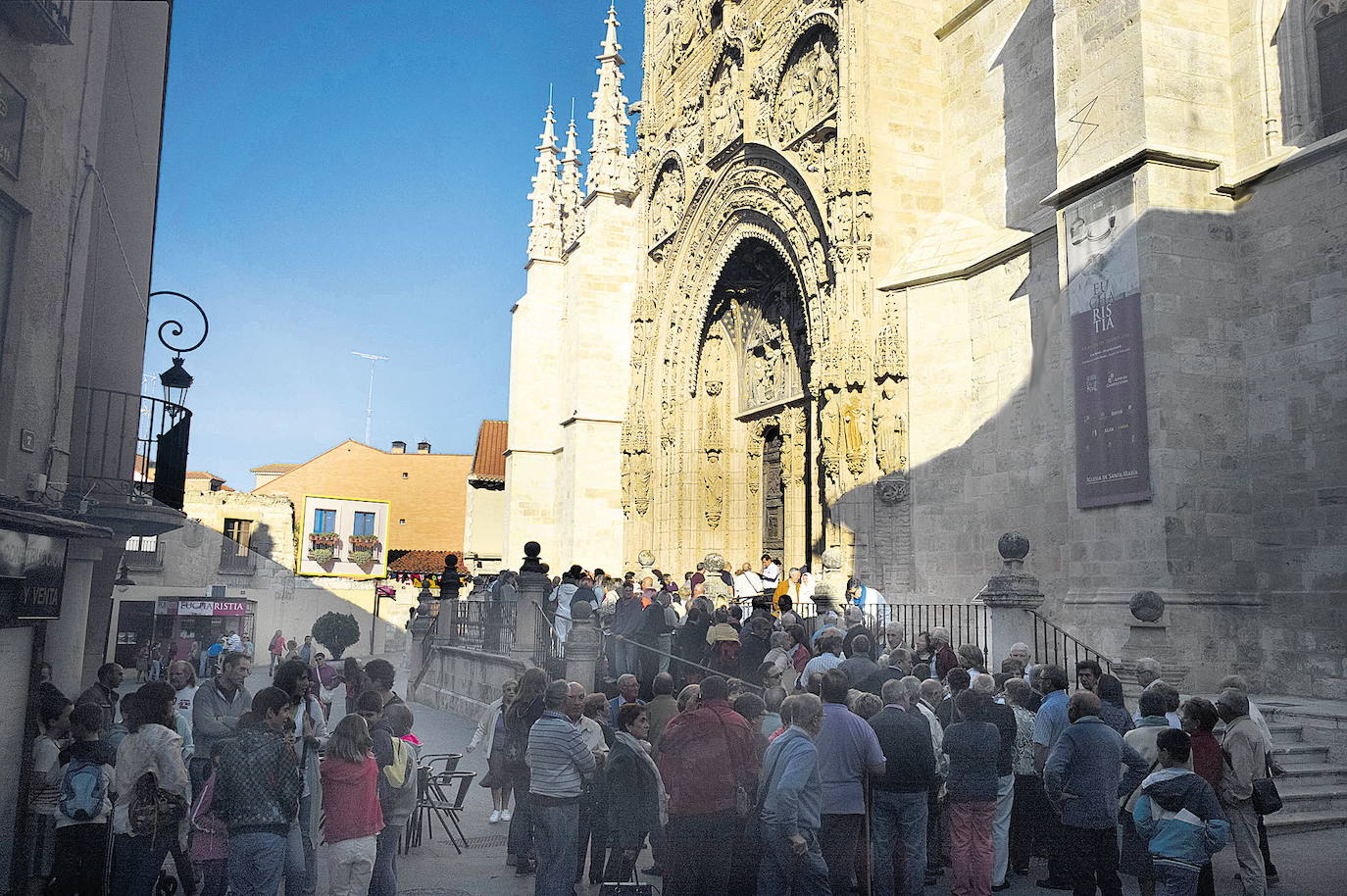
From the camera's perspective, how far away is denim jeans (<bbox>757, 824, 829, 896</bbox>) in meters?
5.16

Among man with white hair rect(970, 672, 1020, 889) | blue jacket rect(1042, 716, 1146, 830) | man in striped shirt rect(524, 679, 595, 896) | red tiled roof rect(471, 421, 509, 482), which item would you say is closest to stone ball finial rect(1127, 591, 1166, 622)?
man with white hair rect(970, 672, 1020, 889)

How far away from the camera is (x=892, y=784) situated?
18.8 ft

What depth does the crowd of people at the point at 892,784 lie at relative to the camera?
17.0ft

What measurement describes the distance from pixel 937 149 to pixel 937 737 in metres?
12.1

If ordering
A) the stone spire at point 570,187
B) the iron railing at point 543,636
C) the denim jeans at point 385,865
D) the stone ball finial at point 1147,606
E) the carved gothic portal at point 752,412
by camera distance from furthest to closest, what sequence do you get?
1. the stone spire at point 570,187
2. the carved gothic portal at point 752,412
3. the iron railing at point 543,636
4. the stone ball finial at point 1147,606
5. the denim jeans at point 385,865

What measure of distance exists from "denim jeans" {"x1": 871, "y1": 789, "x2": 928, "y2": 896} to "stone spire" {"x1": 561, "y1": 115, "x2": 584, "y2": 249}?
89.4 ft

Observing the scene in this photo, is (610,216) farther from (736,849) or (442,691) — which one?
(736,849)

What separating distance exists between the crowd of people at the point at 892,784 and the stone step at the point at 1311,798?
1.57m

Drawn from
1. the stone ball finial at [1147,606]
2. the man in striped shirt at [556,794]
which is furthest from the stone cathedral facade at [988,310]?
the man in striped shirt at [556,794]

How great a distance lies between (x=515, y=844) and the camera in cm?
728

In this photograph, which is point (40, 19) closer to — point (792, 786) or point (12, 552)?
point (12, 552)

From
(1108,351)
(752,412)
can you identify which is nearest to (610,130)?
(752,412)

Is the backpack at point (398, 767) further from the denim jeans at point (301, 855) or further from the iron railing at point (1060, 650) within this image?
the iron railing at point (1060, 650)

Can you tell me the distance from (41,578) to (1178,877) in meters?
5.88
